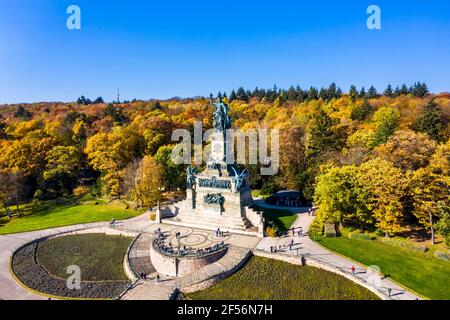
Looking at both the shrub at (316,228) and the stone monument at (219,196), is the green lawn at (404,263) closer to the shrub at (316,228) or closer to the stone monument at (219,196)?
the shrub at (316,228)

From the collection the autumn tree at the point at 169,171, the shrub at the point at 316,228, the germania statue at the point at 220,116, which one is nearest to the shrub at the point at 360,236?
the shrub at the point at 316,228

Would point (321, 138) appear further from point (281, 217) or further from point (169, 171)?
point (169, 171)

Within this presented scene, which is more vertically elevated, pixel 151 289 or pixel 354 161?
pixel 354 161

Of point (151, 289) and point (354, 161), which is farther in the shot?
point (354, 161)

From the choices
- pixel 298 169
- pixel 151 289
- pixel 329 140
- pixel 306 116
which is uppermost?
pixel 306 116

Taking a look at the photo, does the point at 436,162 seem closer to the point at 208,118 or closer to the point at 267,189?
the point at 267,189

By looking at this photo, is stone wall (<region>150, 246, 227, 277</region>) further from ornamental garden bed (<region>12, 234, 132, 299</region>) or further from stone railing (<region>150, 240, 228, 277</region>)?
ornamental garden bed (<region>12, 234, 132, 299</region>)
